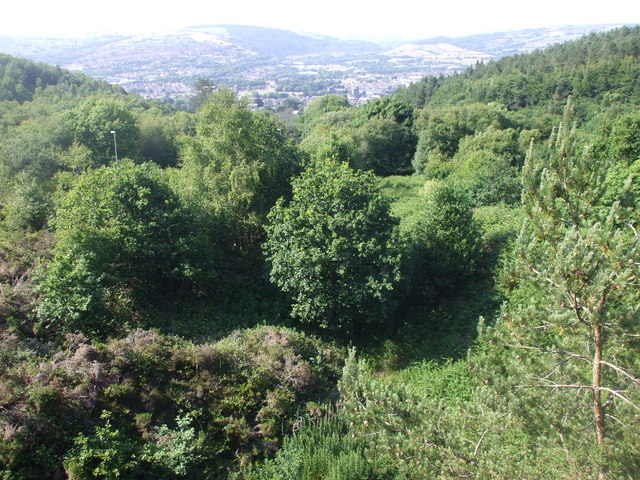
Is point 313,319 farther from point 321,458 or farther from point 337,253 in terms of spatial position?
point 321,458

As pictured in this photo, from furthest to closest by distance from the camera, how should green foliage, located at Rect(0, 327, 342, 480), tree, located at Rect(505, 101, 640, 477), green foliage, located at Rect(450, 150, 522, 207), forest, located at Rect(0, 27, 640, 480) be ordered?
green foliage, located at Rect(450, 150, 522, 207) < green foliage, located at Rect(0, 327, 342, 480) < forest, located at Rect(0, 27, 640, 480) < tree, located at Rect(505, 101, 640, 477)

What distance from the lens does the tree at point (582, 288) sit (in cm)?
509

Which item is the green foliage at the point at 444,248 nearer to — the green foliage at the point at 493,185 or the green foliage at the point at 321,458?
the green foliage at the point at 321,458

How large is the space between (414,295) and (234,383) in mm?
7217

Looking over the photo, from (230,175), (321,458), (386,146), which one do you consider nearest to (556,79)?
(386,146)

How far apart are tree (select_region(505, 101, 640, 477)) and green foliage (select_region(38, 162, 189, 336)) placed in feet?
34.0

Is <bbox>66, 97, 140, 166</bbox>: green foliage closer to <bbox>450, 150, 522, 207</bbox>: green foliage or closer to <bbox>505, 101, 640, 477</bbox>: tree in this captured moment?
<bbox>450, 150, 522, 207</bbox>: green foliage

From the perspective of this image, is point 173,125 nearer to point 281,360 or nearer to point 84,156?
point 84,156

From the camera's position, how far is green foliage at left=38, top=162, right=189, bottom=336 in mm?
11367

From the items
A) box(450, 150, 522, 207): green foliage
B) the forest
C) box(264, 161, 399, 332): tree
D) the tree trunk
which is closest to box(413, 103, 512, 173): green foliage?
box(450, 150, 522, 207): green foliage

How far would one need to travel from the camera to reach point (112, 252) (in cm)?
1307

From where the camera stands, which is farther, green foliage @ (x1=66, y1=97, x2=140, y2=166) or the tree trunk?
green foliage @ (x1=66, y1=97, x2=140, y2=166)

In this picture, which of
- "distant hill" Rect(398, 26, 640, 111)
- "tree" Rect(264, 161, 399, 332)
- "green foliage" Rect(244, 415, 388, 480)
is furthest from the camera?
"distant hill" Rect(398, 26, 640, 111)

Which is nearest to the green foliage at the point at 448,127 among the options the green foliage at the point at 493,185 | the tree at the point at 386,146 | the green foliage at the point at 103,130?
the tree at the point at 386,146
